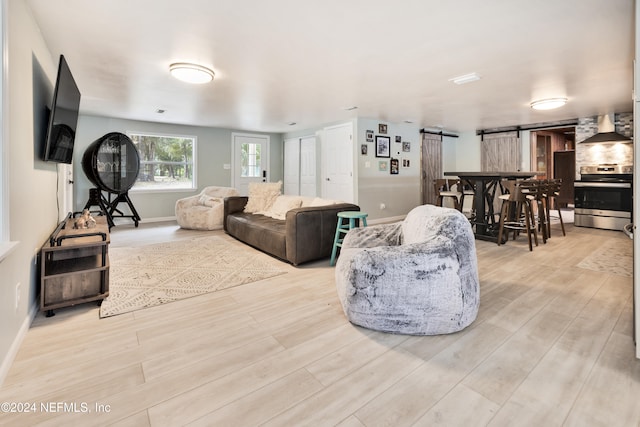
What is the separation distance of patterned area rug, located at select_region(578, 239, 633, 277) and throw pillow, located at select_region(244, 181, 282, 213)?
413 cm

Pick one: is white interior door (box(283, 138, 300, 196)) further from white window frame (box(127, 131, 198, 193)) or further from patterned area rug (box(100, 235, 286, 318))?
patterned area rug (box(100, 235, 286, 318))

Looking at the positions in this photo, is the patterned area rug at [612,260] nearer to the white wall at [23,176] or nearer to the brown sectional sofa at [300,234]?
the brown sectional sofa at [300,234]

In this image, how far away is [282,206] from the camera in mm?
4746

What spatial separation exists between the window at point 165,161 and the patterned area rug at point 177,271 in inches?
125

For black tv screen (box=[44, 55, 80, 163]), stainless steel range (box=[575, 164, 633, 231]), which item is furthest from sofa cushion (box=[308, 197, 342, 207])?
stainless steel range (box=[575, 164, 633, 231])

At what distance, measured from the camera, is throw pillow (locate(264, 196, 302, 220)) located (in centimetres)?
458

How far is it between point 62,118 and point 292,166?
6211 mm

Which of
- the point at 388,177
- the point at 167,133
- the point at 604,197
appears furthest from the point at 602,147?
the point at 167,133

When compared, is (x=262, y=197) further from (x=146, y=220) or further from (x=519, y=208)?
(x=519, y=208)

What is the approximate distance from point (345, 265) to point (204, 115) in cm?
522

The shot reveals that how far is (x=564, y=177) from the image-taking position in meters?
9.23

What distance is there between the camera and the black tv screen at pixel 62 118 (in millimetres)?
2377

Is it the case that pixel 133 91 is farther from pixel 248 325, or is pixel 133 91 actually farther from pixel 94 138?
pixel 248 325

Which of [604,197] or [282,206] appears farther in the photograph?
[604,197]
